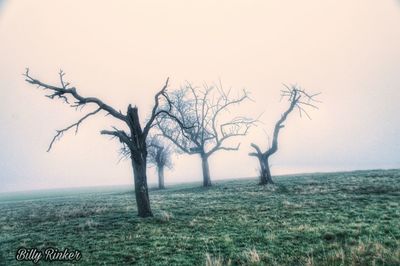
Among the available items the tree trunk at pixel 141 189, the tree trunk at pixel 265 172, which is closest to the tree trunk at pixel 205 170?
the tree trunk at pixel 265 172

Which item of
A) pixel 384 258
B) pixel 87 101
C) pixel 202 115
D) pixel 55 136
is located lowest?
pixel 384 258

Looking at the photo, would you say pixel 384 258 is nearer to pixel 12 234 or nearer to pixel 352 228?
pixel 352 228

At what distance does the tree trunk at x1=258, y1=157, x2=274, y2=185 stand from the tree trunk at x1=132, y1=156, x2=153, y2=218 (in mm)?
16464

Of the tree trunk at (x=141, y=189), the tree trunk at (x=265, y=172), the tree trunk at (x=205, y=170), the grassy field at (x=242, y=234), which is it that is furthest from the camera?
the tree trunk at (x=205, y=170)

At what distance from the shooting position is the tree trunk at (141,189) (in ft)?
54.2

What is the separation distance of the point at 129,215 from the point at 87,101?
6.33 metres

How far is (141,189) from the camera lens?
54.6ft

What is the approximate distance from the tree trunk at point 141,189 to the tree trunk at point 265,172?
1646cm

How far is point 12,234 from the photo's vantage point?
48.1 feet

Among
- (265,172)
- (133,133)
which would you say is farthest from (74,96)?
(265,172)

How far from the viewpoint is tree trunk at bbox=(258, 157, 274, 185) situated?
30.8 meters

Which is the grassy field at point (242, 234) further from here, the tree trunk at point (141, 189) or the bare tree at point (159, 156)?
the bare tree at point (159, 156)

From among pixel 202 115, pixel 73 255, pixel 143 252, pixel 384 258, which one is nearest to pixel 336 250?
pixel 384 258

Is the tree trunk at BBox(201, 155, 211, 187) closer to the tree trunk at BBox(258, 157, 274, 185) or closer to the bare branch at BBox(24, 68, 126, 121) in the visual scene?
the tree trunk at BBox(258, 157, 274, 185)
